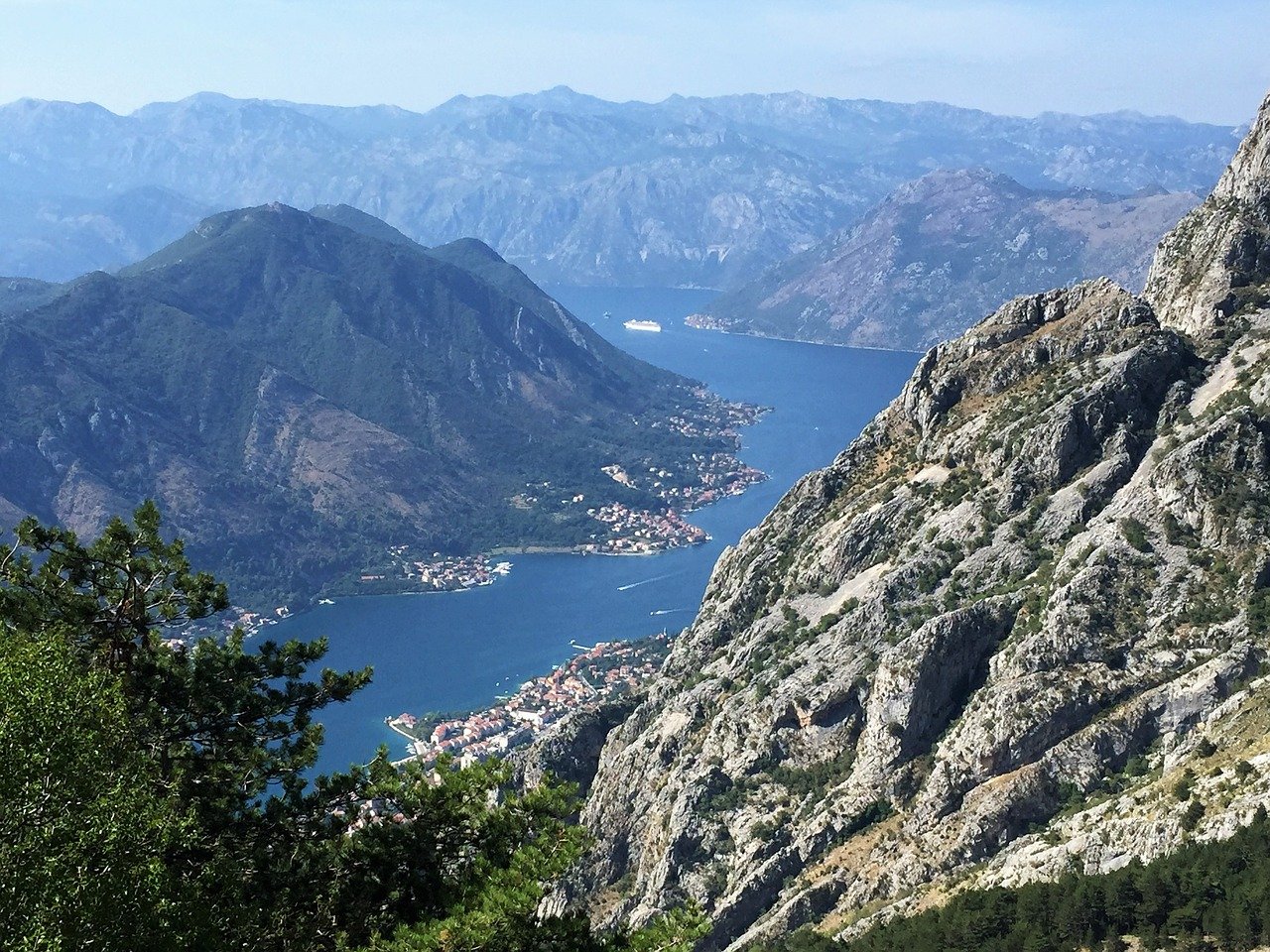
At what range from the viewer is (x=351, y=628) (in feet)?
571

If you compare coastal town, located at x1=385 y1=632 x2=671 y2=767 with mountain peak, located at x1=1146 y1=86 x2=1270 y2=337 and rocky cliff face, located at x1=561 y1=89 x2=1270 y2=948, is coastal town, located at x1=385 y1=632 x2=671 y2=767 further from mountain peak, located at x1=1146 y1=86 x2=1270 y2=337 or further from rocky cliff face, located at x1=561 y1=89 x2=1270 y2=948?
mountain peak, located at x1=1146 y1=86 x2=1270 y2=337

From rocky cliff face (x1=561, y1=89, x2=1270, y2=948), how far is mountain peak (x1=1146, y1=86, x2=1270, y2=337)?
18 centimetres

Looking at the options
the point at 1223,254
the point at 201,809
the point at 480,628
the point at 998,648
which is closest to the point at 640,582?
the point at 480,628

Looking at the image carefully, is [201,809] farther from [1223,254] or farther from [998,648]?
[1223,254]

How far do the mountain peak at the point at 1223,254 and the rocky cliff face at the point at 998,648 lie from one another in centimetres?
18

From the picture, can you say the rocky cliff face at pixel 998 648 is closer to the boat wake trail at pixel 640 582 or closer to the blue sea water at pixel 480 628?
the blue sea water at pixel 480 628

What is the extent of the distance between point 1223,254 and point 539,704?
83.7 metres

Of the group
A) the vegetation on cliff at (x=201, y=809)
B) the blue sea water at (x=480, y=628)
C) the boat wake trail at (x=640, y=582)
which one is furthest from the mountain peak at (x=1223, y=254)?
the boat wake trail at (x=640, y=582)

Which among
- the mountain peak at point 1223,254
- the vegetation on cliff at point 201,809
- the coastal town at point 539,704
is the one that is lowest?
the coastal town at point 539,704

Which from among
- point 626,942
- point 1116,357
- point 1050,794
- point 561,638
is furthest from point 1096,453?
point 561,638

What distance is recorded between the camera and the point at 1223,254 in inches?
2613

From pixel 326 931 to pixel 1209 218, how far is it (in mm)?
61473

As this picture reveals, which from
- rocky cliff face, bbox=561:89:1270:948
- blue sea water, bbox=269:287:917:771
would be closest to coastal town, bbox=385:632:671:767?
blue sea water, bbox=269:287:917:771

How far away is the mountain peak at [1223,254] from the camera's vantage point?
65.8m
